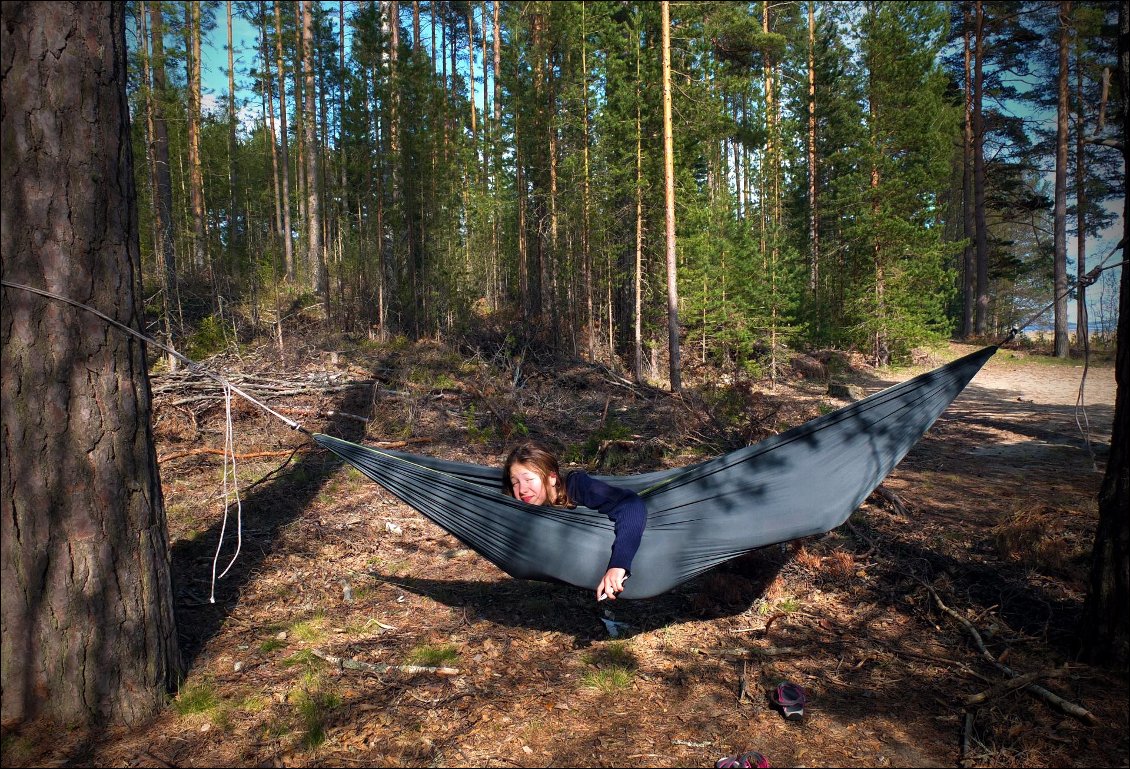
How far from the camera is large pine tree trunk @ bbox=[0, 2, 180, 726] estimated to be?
189cm

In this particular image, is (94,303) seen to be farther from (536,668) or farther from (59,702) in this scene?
(536,668)

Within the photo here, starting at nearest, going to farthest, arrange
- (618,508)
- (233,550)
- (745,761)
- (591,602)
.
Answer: (745,761) → (618,508) → (591,602) → (233,550)

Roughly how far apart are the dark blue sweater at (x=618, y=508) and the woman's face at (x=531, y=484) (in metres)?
0.08

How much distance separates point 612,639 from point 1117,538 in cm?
196

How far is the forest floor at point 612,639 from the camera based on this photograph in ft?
6.55

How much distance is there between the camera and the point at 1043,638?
2.50 meters

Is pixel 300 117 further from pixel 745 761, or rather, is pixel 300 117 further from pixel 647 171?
pixel 745 761

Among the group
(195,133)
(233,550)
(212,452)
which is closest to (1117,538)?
(233,550)

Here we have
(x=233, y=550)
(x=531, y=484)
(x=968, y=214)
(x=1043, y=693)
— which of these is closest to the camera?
(x=1043, y=693)

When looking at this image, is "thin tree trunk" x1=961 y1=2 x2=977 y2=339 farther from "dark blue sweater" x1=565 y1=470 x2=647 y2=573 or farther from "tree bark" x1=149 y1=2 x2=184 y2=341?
"tree bark" x1=149 y1=2 x2=184 y2=341

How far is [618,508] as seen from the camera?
2.44 m

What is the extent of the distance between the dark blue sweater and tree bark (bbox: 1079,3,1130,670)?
1.67 m

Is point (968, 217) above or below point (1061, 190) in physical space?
above

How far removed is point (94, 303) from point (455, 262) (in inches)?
461
